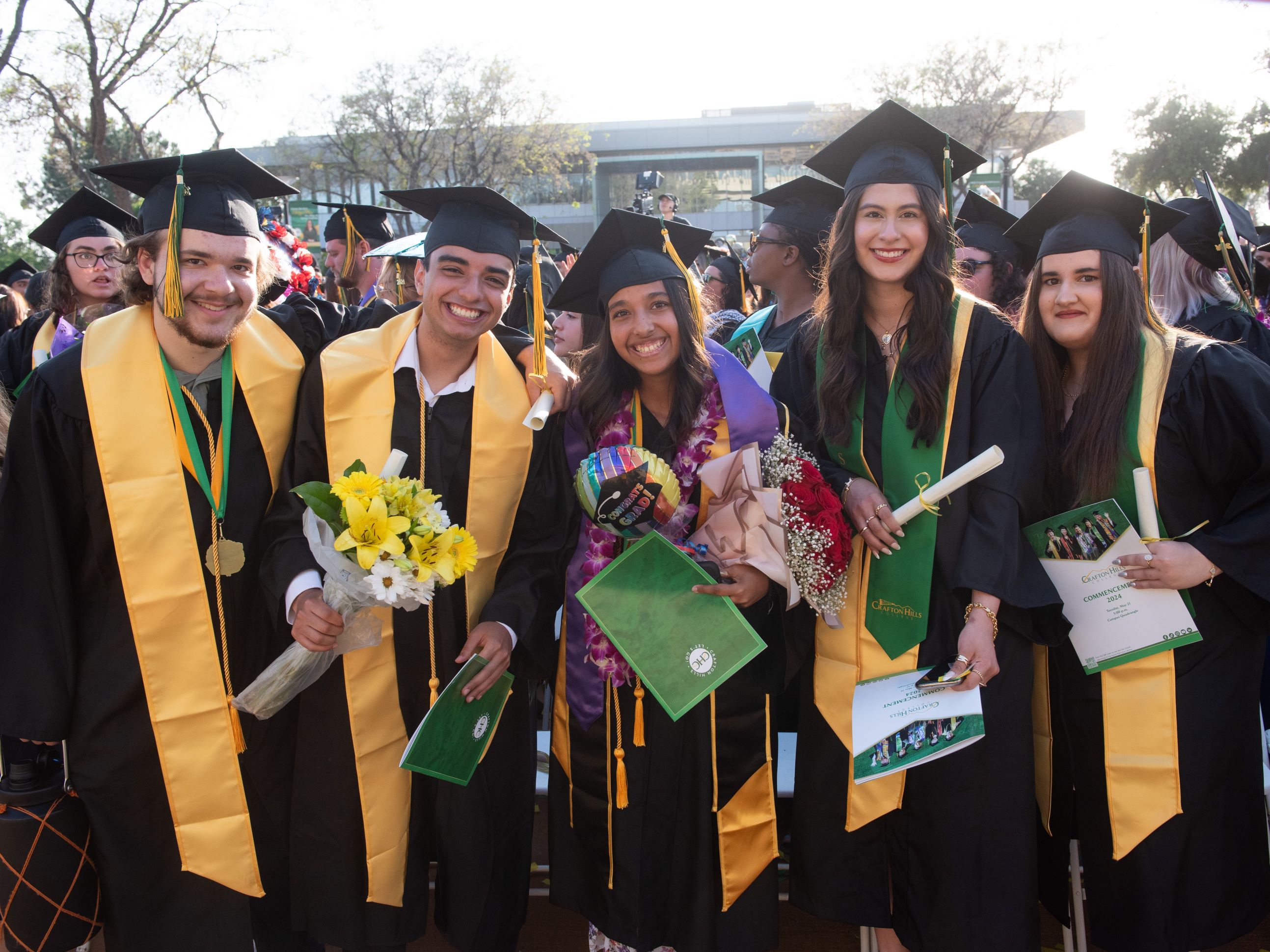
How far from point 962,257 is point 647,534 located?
9.23 ft

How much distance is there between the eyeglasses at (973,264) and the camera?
421 cm

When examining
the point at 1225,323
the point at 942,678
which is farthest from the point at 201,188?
the point at 1225,323

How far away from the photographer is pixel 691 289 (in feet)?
8.44

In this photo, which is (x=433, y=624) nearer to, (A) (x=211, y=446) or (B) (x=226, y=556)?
(B) (x=226, y=556)

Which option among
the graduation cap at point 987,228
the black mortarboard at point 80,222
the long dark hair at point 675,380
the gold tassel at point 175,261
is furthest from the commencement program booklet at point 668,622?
the black mortarboard at point 80,222

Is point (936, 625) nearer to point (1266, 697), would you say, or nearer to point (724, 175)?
point (1266, 697)

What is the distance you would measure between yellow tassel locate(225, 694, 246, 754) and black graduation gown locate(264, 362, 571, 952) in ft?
0.51

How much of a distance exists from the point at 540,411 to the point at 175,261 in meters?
1.12

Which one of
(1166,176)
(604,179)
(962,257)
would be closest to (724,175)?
(604,179)

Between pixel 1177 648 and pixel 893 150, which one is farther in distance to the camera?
pixel 893 150

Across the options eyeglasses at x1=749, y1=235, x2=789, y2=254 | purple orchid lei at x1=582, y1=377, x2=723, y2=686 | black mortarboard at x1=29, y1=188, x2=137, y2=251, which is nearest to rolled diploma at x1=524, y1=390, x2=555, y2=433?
purple orchid lei at x1=582, y1=377, x2=723, y2=686

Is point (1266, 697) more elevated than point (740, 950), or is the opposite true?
point (1266, 697)

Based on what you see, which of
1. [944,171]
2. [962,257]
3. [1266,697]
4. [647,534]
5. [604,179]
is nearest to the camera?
[647,534]

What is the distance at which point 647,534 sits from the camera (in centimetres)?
223
